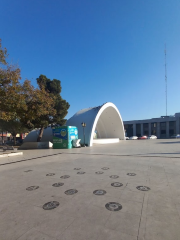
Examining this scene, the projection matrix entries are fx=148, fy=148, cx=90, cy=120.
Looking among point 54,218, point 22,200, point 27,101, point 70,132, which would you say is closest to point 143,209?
point 54,218

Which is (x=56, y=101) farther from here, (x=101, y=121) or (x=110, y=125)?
(x=110, y=125)

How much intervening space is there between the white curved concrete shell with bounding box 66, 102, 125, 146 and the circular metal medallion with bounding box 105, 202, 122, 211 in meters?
16.9

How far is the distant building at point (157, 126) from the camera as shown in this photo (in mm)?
59312

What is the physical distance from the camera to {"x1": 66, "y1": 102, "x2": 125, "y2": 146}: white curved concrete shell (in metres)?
21.3

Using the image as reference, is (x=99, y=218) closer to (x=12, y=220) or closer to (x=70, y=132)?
(x=12, y=220)

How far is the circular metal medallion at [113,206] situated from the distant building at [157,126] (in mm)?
63978

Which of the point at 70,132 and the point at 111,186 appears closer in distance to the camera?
the point at 111,186

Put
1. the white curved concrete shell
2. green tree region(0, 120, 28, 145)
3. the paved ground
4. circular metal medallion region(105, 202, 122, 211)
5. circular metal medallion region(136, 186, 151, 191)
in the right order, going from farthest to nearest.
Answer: green tree region(0, 120, 28, 145)
the white curved concrete shell
circular metal medallion region(136, 186, 151, 191)
circular metal medallion region(105, 202, 122, 211)
the paved ground

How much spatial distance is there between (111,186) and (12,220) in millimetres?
2720

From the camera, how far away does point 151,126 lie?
6334cm

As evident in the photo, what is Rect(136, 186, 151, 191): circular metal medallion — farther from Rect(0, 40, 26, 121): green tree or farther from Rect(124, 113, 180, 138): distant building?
Rect(124, 113, 180, 138): distant building

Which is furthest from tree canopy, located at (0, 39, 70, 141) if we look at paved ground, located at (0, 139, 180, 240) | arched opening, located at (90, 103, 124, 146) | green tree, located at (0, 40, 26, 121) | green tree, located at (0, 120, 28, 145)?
arched opening, located at (90, 103, 124, 146)

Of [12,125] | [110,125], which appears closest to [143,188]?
[12,125]

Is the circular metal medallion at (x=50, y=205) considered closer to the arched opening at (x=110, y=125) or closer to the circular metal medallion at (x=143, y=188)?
the circular metal medallion at (x=143, y=188)
